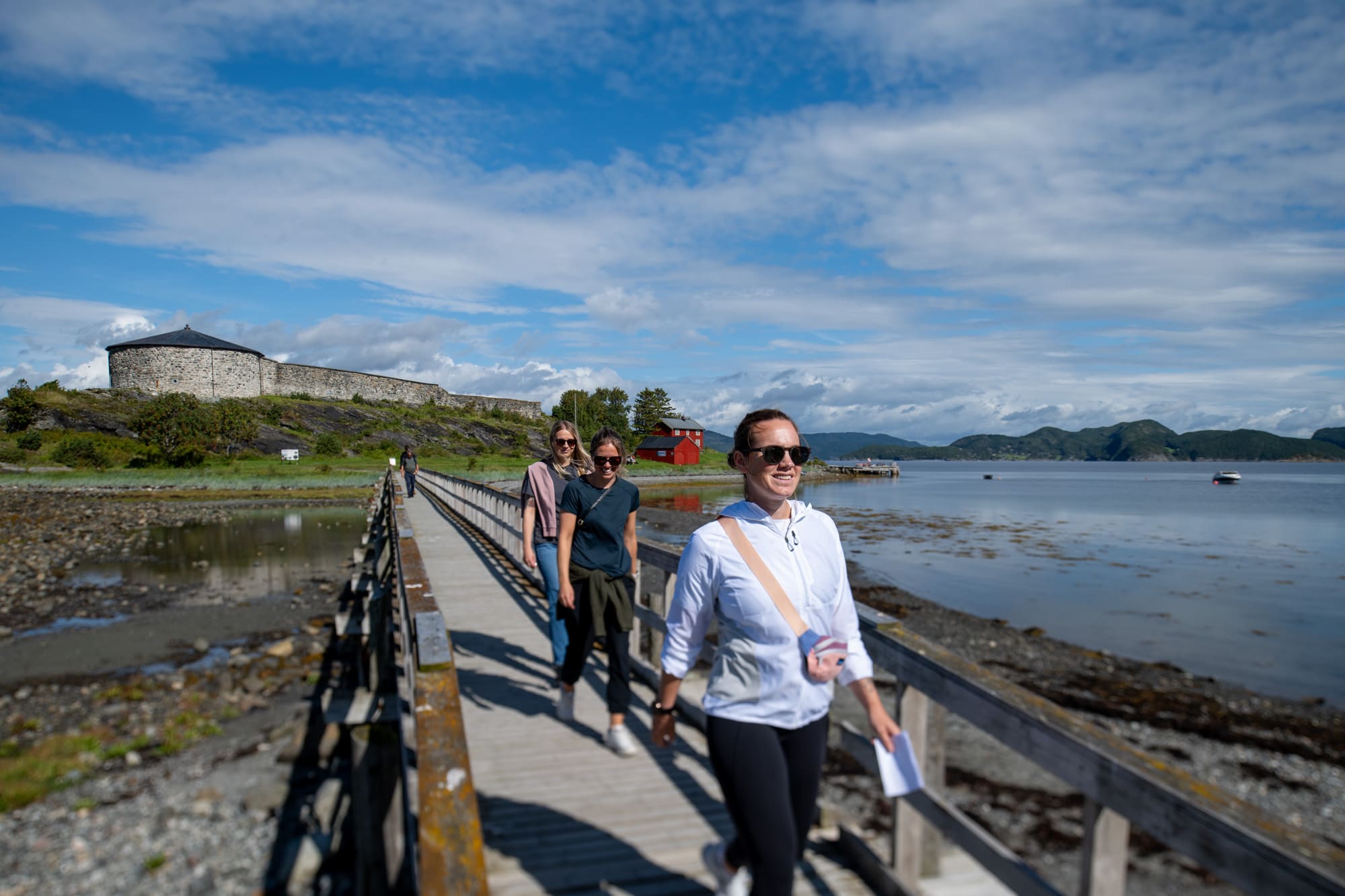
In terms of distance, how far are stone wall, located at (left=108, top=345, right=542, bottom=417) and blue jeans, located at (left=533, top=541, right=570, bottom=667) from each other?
74.2m

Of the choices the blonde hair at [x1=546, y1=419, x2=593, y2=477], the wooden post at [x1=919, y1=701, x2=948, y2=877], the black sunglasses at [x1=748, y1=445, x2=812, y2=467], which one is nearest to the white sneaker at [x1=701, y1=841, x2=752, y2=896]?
the wooden post at [x1=919, y1=701, x2=948, y2=877]

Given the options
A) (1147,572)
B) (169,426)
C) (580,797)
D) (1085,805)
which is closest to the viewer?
(1085,805)

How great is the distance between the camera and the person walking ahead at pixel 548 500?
5789 millimetres

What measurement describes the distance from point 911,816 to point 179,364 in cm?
7818

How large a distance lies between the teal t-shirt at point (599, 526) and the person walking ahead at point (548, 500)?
86 centimetres

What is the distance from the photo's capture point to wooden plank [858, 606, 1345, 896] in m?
1.63

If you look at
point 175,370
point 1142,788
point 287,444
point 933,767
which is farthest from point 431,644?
point 175,370

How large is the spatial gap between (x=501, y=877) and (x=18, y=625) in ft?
46.7

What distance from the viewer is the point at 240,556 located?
21.5m

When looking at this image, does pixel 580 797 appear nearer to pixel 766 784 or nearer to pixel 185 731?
pixel 766 784

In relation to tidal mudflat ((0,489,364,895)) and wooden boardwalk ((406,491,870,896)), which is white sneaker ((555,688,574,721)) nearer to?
Answer: wooden boardwalk ((406,491,870,896))

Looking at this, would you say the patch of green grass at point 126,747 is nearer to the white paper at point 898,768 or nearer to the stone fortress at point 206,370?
the white paper at point 898,768

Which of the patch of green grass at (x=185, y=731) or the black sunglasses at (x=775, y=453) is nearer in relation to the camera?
the black sunglasses at (x=775, y=453)

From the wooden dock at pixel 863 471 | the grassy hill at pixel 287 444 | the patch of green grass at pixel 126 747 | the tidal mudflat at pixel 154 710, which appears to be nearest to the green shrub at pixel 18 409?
the grassy hill at pixel 287 444
